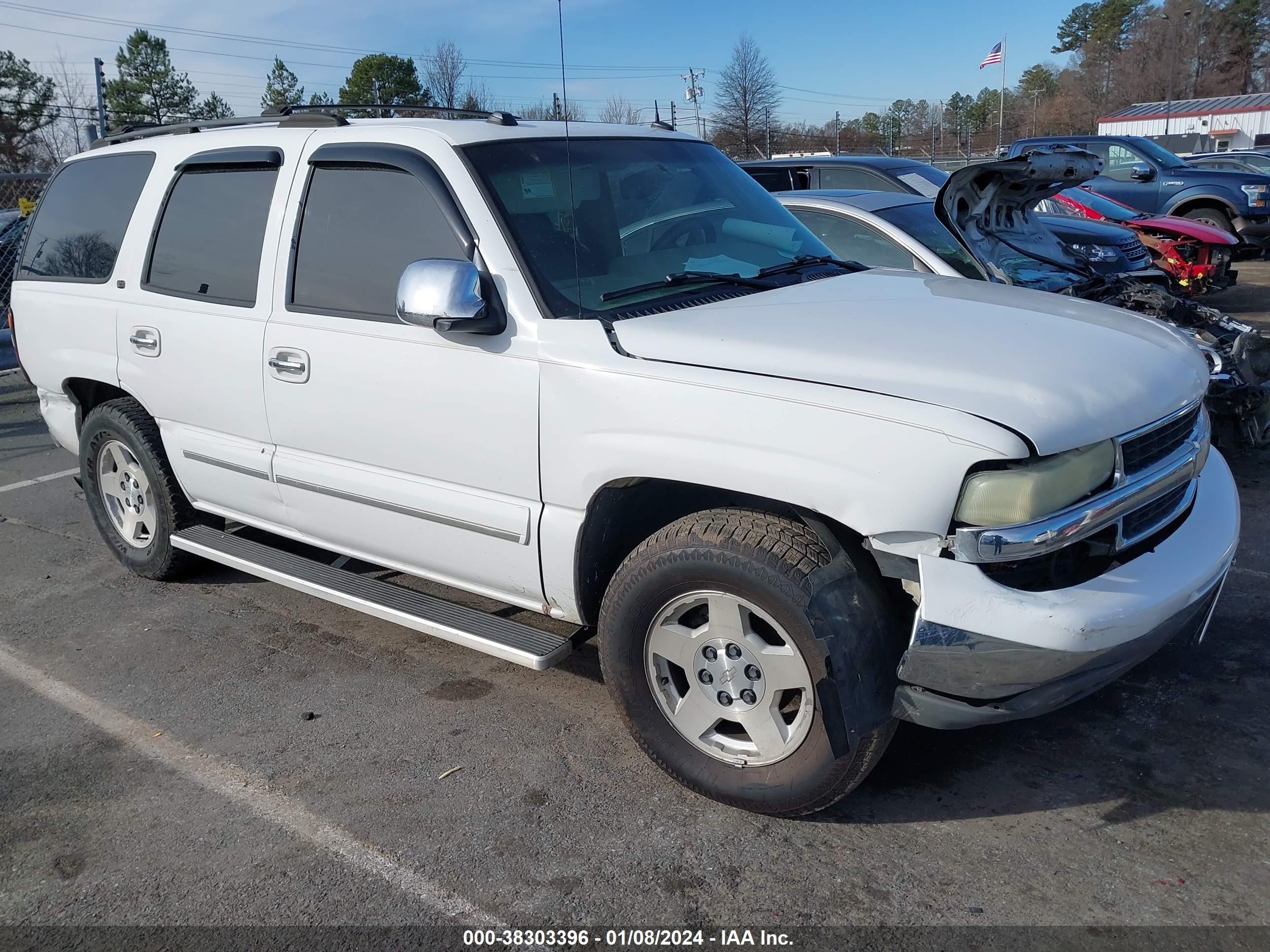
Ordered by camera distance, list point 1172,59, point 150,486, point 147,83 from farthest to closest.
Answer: point 1172,59 < point 147,83 < point 150,486

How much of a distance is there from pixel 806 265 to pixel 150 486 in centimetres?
314

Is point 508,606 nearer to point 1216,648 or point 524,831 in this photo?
point 524,831

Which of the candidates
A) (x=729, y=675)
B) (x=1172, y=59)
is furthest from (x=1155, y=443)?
(x=1172, y=59)

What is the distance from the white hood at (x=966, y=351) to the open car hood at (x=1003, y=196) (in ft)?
7.43

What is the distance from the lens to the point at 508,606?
15.2 ft

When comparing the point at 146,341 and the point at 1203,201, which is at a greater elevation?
the point at 1203,201

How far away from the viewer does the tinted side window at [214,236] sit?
4098mm

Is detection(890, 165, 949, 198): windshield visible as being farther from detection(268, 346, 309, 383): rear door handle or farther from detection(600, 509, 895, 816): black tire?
detection(600, 509, 895, 816): black tire

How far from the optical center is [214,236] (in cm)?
429

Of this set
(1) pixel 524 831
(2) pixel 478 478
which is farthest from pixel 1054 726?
(2) pixel 478 478

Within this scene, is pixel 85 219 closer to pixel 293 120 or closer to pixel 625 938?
pixel 293 120

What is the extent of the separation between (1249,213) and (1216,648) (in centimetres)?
1332

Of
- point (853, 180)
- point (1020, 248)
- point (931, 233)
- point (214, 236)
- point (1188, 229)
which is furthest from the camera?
point (1188, 229)

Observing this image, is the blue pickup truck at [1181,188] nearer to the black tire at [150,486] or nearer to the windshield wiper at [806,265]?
the windshield wiper at [806,265]
